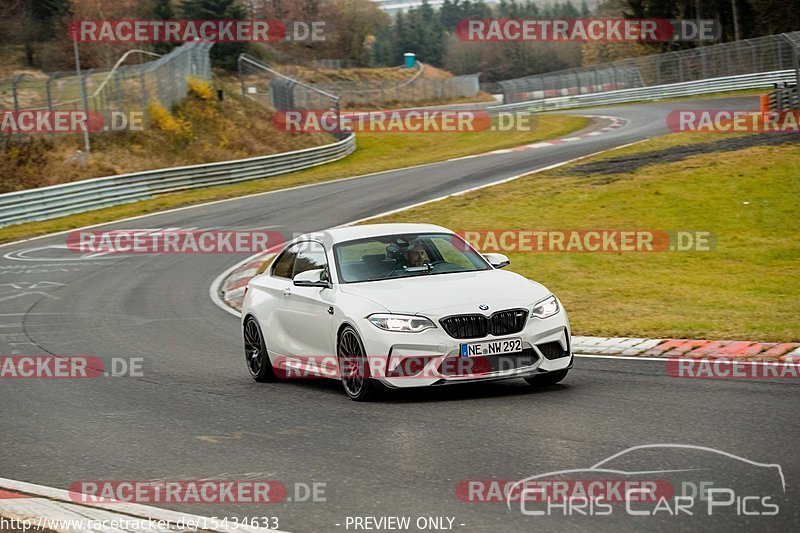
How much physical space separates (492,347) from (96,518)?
3880mm

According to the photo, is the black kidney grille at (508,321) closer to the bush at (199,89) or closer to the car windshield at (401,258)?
the car windshield at (401,258)

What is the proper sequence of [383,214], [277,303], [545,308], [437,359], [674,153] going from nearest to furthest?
1. [437,359]
2. [545,308]
3. [277,303]
4. [383,214]
5. [674,153]

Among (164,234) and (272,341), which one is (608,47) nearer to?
(164,234)

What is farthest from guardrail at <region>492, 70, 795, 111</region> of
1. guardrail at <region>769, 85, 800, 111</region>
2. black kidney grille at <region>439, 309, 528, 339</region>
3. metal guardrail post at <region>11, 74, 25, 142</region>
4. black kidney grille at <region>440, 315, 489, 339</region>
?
black kidney grille at <region>440, 315, 489, 339</region>

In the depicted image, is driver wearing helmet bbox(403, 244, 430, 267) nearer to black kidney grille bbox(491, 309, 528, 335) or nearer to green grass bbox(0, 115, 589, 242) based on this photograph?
black kidney grille bbox(491, 309, 528, 335)

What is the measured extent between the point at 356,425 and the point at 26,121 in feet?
108

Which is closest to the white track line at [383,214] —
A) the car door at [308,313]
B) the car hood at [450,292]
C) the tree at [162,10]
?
the car door at [308,313]

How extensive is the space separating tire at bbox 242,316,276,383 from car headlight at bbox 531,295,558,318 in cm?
308

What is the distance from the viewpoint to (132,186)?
118ft

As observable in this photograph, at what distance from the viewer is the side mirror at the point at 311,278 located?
10320mm

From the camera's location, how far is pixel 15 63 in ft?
232

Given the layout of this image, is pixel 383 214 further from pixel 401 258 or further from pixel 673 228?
pixel 401 258

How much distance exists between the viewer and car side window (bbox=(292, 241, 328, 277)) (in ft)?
35.2

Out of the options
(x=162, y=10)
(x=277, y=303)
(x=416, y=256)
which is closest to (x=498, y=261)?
Answer: (x=416, y=256)
